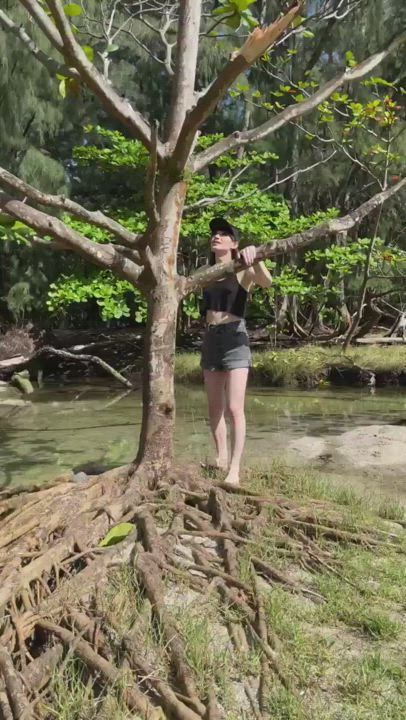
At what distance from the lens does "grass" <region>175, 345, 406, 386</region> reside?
13094 millimetres

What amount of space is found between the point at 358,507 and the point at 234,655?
180 centimetres

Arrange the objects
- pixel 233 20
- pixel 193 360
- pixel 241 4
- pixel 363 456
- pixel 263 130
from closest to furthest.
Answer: pixel 241 4, pixel 233 20, pixel 263 130, pixel 363 456, pixel 193 360

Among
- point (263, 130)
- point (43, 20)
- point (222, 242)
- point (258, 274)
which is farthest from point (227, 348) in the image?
point (43, 20)

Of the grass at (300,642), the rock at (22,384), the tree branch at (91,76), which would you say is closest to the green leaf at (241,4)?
the tree branch at (91,76)

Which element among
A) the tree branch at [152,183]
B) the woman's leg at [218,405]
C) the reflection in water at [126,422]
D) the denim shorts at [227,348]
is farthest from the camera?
the reflection in water at [126,422]

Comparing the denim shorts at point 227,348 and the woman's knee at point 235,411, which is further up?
the denim shorts at point 227,348

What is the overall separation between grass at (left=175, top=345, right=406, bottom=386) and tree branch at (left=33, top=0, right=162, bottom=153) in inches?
371

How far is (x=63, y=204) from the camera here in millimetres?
3670

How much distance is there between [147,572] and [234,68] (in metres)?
2.33

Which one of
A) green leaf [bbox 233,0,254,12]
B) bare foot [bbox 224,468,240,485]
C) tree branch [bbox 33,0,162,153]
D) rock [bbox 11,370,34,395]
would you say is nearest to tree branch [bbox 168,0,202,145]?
tree branch [bbox 33,0,162,153]

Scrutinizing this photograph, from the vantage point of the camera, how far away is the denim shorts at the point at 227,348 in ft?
14.1

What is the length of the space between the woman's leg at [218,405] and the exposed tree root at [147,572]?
59 centimetres

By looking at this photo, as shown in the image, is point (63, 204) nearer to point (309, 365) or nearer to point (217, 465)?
point (217, 465)

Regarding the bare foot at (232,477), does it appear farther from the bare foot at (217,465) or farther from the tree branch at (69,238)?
the tree branch at (69,238)
